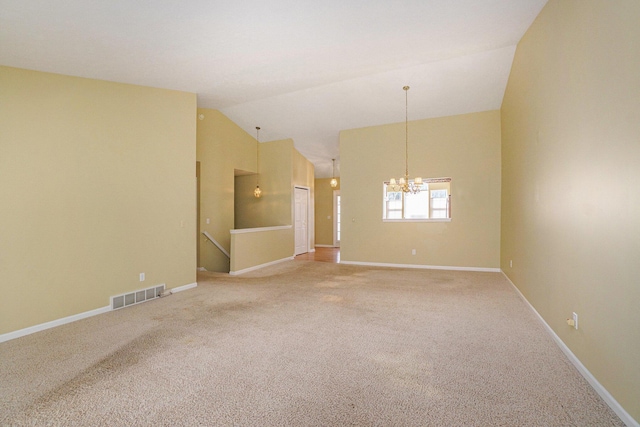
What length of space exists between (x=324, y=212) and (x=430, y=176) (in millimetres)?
5408

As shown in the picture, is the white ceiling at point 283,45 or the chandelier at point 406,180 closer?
the white ceiling at point 283,45

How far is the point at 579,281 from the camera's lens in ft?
7.66

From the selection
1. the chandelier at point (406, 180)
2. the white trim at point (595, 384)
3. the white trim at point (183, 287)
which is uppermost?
the chandelier at point (406, 180)

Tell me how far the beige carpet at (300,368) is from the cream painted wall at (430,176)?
2.51 metres

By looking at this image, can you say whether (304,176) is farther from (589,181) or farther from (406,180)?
(589,181)

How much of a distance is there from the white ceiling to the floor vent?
2.83 metres

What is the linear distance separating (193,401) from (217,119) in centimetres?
632

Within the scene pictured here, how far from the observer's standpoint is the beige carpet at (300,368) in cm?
178

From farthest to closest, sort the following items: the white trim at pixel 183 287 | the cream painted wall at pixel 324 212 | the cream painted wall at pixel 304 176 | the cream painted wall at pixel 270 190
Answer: the cream painted wall at pixel 324 212
the cream painted wall at pixel 304 176
the cream painted wall at pixel 270 190
the white trim at pixel 183 287

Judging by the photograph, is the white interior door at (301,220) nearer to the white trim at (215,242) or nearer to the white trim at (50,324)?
the white trim at (215,242)

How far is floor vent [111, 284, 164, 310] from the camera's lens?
3.84m

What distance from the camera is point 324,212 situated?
11391 millimetres

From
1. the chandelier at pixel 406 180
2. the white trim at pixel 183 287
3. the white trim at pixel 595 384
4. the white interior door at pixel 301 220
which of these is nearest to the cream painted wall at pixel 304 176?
the white interior door at pixel 301 220

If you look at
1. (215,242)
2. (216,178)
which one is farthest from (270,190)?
(215,242)
